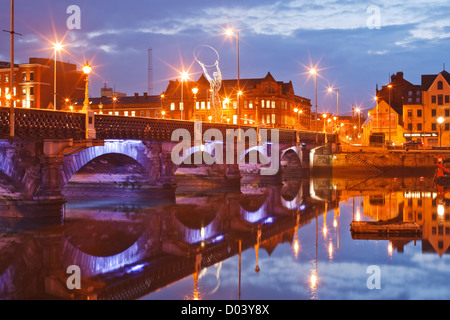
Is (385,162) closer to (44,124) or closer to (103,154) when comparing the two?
(103,154)

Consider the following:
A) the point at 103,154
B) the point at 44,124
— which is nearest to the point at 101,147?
the point at 103,154

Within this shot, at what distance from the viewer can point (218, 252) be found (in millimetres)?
24812

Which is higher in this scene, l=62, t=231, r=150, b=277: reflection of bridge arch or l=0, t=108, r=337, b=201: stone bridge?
l=0, t=108, r=337, b=201: stone bridge

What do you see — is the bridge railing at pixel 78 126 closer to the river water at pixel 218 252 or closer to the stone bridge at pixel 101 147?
the stone bridge at pixel 101 147

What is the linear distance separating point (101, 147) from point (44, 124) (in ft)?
20.6

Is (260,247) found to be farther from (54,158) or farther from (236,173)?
(236,173)

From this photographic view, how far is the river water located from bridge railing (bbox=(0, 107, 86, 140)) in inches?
152

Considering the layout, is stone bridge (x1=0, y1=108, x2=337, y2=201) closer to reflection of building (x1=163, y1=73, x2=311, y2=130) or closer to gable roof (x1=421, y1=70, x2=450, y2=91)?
gable roof (x1=421, y1=70, x2=450, y2=91)

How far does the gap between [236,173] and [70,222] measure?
26248 mm

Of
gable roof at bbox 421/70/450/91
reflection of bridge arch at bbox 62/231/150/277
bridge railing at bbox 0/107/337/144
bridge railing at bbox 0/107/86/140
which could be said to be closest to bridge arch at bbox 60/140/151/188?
bridge railing at bbox 0/107/337/144

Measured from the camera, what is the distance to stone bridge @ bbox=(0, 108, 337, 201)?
30.4 meters
